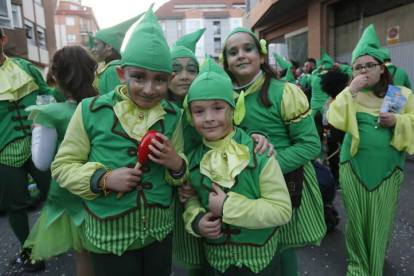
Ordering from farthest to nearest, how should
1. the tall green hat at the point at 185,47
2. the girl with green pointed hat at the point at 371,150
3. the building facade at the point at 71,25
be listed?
the building facade at the point at 71,25 < the girl with green pointed hat at the point at 371,150 < the tall green hat at the point at 185,47

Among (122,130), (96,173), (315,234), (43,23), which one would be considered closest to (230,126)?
(122,130)

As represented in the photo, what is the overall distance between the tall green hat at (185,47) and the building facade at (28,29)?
44.9 ft

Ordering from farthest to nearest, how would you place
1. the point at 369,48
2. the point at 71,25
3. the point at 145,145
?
the point at 71,25 < the point at 369,48 < the point at 145,145

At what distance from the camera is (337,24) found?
8.96 meters

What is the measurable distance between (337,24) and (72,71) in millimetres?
8941

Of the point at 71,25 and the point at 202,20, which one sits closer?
the point at 71,25

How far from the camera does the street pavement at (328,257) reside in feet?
8.62

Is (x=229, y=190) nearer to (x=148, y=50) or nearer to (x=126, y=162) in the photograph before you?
(x=126, y=162)

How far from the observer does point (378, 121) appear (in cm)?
228

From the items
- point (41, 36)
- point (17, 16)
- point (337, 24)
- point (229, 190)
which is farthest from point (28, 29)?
point (229, 190)

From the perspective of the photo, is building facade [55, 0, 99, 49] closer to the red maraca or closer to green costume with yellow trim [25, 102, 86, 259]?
Result: green costume with yellow trim [25, 102, 86, 259]

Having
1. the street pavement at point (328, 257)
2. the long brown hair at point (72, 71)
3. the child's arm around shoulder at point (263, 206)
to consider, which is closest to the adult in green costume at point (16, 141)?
the street pavement at point (328, 257)

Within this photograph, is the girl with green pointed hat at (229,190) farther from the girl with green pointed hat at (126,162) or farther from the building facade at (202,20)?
the building facade at (202,20)

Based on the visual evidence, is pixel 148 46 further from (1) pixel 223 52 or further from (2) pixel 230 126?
(1) pixel 223 52
